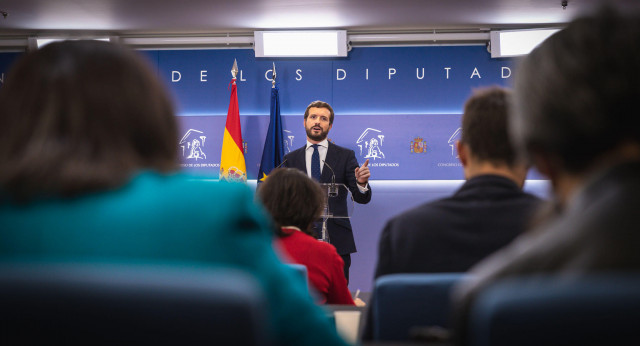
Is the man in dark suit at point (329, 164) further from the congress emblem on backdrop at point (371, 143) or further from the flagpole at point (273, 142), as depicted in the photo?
the congress emblem on backdrop at point (371, 143)

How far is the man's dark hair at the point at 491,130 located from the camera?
1.62 metres

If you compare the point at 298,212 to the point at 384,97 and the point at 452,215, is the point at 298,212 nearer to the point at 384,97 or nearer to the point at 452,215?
the point at 452,215

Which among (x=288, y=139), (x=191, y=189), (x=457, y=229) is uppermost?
(x=288, y=139)

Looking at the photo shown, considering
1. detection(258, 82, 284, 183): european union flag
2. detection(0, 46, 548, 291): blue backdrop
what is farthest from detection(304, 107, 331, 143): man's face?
detection(0, 46, 548, 291): blue backdrop

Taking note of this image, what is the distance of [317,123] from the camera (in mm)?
5199

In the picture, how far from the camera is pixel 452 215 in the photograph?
4.87ft

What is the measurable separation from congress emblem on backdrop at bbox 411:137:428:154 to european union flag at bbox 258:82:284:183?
1.51m

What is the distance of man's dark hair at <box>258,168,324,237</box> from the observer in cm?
232

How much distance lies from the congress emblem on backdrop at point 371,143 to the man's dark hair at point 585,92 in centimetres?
546

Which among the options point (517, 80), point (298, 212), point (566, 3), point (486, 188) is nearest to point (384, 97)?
point (566, 3)

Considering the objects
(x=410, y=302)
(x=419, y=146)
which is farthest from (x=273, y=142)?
(x=410, y=302)

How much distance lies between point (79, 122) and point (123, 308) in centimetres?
32

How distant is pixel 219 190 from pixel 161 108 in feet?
0.72

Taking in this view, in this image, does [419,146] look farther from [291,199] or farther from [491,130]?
[491,130]
